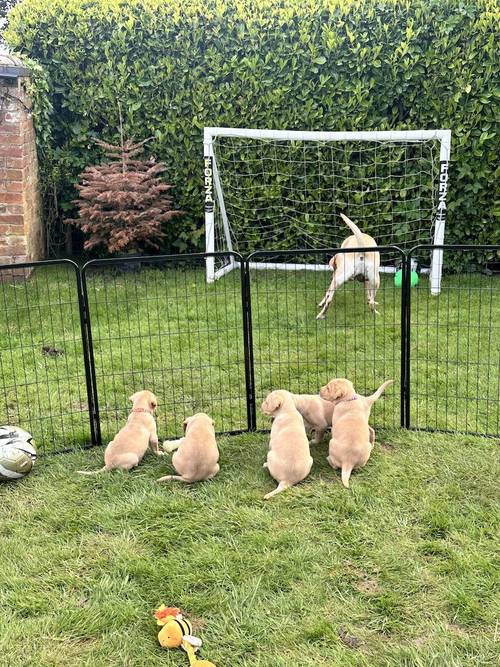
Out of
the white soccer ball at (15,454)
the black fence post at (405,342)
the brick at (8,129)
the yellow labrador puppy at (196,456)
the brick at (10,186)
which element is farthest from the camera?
the brick at (10,186)

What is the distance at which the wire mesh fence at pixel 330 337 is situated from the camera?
5.54 m

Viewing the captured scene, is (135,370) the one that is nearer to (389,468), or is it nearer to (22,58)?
(389,468)

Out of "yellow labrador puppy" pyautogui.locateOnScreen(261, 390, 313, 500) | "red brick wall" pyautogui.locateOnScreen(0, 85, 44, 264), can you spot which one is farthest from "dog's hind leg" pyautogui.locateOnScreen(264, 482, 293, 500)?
"red brick wall" pyautogui.locateOnScreen(0, 85, 44, 264)

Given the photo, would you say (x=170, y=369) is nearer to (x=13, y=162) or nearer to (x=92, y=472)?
(x=92, y=472)

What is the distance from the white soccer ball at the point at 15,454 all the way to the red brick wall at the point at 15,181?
472 centimetres

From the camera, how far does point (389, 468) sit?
425 centimetres

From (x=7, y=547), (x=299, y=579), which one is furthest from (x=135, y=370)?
(x=299, y=579)

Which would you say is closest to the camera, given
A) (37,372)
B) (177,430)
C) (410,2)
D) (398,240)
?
(177,430)

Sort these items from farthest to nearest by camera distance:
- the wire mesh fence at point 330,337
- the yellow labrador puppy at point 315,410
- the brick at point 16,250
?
1. the brick at point 16,250
2. the wire mesh fence at point 330,337
3. the yellow labrador puppy at point 315,410

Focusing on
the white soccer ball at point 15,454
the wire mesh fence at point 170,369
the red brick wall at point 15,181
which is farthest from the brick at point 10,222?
the white soccer ball at point 15,454

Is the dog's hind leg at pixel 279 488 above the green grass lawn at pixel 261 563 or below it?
above

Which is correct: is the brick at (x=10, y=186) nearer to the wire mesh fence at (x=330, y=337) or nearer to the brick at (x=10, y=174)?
the brick at (x=10, y=174)

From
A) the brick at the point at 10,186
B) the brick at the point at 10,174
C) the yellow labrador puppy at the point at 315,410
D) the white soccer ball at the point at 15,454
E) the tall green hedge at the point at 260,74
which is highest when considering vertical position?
the tall green hedge at the point at 260,74

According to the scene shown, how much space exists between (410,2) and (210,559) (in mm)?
7734
